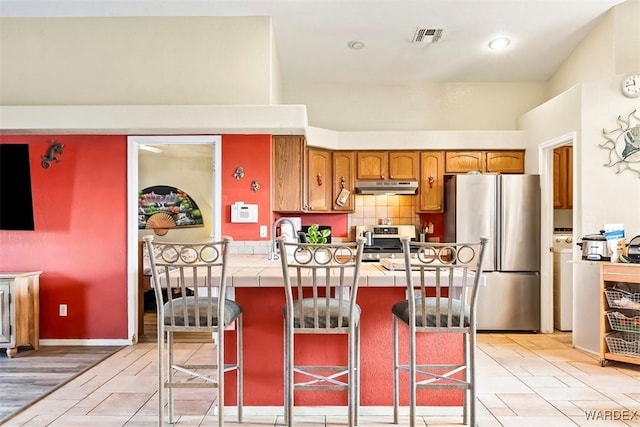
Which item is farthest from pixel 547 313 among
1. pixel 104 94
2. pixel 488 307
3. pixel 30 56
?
pixel 30 56

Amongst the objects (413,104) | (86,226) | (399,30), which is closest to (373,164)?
(413,104)

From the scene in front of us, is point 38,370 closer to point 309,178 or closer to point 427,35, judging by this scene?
point 309,178

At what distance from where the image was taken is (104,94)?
4.11 m

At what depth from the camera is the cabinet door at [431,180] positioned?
16.9ft

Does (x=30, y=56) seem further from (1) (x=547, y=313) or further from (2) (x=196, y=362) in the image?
(1) (x=547, y=313)

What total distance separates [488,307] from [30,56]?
5.42 metres

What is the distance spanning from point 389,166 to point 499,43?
180 centimetres

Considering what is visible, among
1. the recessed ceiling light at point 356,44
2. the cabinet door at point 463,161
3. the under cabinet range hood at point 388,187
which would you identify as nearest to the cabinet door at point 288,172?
the under cabinet range hood at point 388,187

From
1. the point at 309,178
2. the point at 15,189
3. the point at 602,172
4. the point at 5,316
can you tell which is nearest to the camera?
the point at 5,316

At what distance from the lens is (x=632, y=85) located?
382cm

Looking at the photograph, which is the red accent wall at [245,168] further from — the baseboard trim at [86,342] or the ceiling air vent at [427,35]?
the ceiling air vent at [427,35]

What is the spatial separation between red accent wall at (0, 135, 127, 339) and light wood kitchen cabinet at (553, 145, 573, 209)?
15.6ft

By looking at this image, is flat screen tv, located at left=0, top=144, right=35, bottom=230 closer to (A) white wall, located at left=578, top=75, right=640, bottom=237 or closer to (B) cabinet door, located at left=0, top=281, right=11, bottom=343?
(B) cabinet door, located at left=0, top=281, right=11, bottom=343

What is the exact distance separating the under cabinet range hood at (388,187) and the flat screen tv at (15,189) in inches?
138
